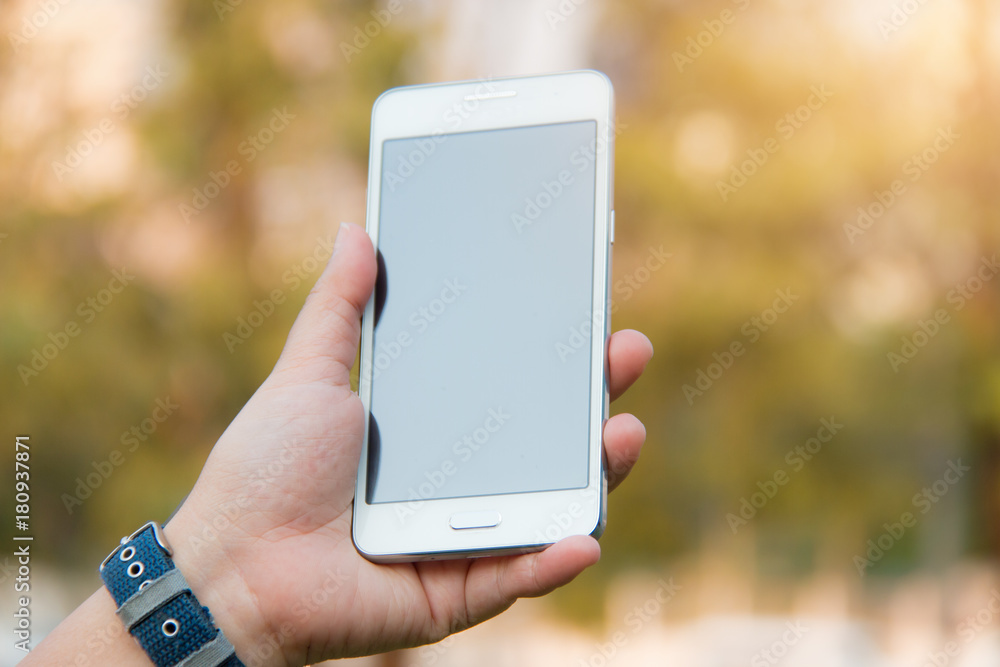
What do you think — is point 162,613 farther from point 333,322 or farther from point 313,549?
point 333,322

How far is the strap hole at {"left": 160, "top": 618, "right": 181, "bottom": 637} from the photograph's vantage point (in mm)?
1097

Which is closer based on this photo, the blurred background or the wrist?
the wrist

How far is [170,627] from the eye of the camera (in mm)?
1099

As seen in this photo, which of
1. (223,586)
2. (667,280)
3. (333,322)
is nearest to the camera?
(223,586)

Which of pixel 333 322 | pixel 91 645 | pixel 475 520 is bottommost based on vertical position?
pixel 91 645

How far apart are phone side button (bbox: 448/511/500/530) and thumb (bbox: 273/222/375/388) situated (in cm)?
30

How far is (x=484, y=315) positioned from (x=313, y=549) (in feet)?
1.57

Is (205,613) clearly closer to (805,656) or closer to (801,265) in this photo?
(801,265)

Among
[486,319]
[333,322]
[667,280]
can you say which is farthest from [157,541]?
[667,280]

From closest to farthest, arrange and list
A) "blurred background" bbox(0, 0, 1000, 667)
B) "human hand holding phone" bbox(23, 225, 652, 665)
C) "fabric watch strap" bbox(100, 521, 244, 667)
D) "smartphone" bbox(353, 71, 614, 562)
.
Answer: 1. "fabric watch strap" bbox(100, 521, 244, 667)
2. "human hand holding phone" bbox(23, 225, 652, 665)
3. "smartphone" bbox(353, 71, 614, 562)
4. "blurred background" bbox(0, 0, 1000, 667)

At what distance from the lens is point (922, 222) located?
15.1 ft

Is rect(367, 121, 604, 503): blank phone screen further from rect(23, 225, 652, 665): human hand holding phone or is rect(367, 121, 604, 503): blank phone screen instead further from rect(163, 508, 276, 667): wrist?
rect(163, 508, 276, 667): wrist

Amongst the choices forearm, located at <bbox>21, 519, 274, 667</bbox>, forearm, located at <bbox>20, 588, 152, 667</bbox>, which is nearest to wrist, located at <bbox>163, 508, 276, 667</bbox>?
forearm, located at <bbox>21, 519, 274, 667</bbox>

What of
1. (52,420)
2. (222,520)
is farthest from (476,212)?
(52,420)
